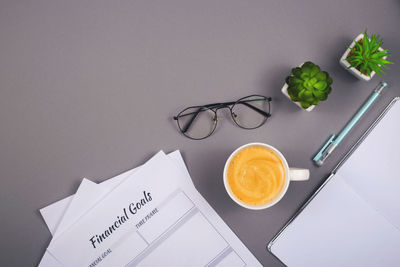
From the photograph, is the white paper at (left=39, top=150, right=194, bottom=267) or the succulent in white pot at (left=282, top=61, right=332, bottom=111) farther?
the white paper at (left=39, top=150, right=194, bottom=267)

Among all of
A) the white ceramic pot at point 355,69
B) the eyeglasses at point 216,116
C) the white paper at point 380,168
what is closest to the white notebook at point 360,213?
the white paper at point 380,168

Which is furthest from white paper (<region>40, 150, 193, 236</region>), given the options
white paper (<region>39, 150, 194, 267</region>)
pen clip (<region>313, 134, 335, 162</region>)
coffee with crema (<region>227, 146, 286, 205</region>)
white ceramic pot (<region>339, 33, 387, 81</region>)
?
white ceramic pot (<region>339, 33, 387, 81</region>)

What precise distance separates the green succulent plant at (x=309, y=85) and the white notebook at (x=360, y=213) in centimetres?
20

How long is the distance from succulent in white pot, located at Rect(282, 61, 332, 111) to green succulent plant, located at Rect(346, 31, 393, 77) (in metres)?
0.09

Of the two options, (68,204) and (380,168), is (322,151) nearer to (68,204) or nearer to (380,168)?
(380,168)

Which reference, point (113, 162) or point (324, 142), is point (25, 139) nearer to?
point (113, 162)

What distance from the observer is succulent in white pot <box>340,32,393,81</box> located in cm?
83

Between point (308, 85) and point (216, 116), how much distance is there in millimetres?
247

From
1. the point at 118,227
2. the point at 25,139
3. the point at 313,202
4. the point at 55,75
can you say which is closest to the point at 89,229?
the point at 118,227

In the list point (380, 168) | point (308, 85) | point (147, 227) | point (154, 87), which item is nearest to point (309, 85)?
point (308, 85)

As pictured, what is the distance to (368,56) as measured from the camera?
0.83 meters

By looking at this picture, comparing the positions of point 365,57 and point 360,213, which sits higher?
point 365,57

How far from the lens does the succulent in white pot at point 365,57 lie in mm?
828

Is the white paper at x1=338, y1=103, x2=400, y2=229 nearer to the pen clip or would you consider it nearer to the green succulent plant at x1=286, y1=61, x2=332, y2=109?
the pen clip
